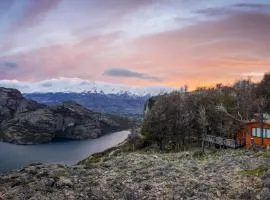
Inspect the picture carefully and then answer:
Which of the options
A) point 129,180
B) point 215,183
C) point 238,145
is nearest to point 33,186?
point 129,180

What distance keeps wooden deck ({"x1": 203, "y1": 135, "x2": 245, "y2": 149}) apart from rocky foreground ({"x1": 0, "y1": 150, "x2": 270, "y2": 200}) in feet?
113

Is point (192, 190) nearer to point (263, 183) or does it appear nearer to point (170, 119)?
point (263, 183)

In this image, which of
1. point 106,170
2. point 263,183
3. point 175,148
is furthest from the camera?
point 175,148

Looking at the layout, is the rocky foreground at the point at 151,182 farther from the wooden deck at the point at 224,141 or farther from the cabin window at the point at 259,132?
the wooden deck at the point at 224,141

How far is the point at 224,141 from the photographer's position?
90562 millimetres

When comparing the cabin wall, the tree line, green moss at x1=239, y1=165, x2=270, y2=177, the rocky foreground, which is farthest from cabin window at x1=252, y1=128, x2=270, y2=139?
green moss at x1=239, y1=165, x2=270, y2=177

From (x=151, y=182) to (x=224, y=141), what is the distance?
166 ft

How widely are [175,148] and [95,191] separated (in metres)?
61.0

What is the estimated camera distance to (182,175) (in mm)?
45781

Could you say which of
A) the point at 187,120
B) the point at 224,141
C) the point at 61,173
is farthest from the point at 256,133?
the point at 61,173

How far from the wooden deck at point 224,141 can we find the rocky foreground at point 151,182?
34565 mm

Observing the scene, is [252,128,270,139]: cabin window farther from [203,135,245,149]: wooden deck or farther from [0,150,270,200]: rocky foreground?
[0,150,270,200]: rocky foreground

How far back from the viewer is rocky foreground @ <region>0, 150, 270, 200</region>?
37188 millimetres

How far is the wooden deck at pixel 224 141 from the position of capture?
3454 inches
